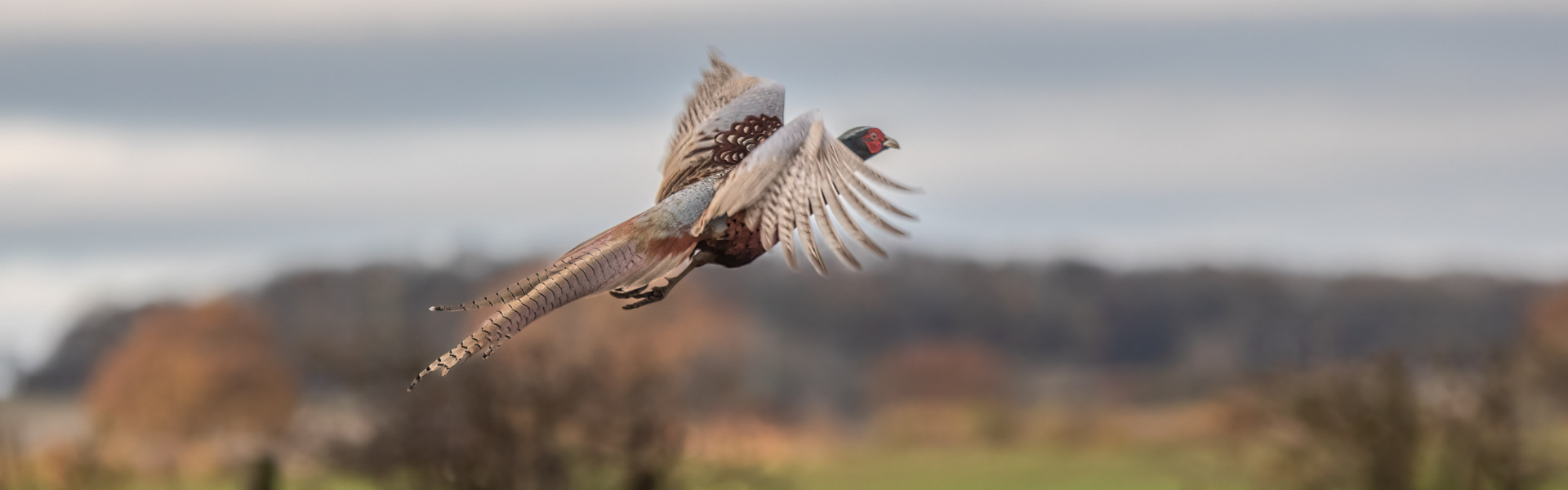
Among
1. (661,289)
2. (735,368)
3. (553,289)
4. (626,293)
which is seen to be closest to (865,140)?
(661,289)

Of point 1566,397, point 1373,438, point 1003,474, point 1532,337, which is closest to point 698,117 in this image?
point 1373,438

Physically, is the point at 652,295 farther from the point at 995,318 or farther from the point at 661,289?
the point at 995,318

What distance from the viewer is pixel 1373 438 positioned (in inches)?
1010

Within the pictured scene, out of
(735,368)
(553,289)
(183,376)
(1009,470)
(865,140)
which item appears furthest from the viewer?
(183,376)

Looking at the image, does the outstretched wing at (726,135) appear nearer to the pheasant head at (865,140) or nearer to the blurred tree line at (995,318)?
the pheasant head at (865,140)

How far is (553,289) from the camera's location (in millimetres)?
5805

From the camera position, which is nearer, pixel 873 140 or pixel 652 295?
pixel 652 295

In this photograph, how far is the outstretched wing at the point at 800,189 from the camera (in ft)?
20.5

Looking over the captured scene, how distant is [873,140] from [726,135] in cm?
106

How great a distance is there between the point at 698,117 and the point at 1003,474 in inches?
1589

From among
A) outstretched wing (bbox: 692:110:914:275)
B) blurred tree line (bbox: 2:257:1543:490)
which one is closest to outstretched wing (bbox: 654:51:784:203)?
outstretched wing (bbox: 692:110:914:275)

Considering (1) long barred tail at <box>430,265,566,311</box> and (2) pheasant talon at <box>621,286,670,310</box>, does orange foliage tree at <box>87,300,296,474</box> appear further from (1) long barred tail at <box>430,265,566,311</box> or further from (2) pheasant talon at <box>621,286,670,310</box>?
(1) long barred tail at <box>430,265,566,311</box>

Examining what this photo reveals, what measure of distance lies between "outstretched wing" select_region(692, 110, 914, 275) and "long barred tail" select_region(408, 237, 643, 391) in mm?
362

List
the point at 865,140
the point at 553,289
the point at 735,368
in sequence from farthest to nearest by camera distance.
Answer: the point at 735,368 → the point at 865,140 → the point at 553,289
